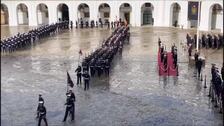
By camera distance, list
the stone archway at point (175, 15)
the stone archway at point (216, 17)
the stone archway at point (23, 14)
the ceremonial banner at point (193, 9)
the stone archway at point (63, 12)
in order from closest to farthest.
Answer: the ceremonial banner at point (193, 9) → the stone archway at point (216, 17) → the stone archway at point (175, 15) → the stone archway at point (63, 12) → the stone archway at point (23, 14)

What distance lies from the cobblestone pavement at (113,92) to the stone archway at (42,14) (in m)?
21.2

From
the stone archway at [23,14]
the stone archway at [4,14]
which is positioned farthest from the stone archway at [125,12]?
the stone archway at [4,14]

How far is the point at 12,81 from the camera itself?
28953 millimetres

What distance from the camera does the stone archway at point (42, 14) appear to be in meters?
61.7

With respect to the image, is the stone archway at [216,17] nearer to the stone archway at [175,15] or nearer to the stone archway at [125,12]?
the stone archway at [175,15]

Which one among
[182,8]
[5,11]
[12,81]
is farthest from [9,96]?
[5,11]

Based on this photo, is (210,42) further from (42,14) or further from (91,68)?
→ (42,14)

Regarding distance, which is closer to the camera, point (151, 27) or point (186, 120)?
point (186, 120)

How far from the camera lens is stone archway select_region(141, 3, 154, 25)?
5915 centimetres

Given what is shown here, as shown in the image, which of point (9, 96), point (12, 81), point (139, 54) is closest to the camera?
point (9, 96)

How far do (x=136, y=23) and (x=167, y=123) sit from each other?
3849 centimetres

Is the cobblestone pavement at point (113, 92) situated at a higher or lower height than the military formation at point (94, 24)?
lower

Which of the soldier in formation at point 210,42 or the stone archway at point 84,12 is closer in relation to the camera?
the soldier in formation at point 210,42

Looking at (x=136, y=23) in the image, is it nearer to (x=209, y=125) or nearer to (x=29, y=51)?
(x=29, y=51)
